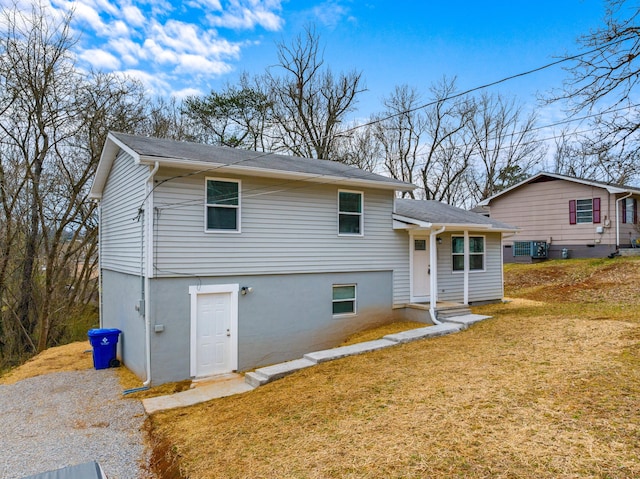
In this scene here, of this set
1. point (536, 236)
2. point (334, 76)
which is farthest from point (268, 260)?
point (334, 76)

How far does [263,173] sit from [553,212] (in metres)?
16.4

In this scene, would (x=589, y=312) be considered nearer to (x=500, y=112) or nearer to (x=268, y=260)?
(x=268, y=260)

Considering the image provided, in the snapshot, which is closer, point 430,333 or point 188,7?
point 430,333

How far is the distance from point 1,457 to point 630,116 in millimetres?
9939

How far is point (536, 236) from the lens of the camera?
20094 millimetres

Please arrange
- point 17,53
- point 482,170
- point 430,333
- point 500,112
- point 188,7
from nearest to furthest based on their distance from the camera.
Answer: point 430,333 < point 188,7 < point 17,53 < point 500,112 < point 482,170

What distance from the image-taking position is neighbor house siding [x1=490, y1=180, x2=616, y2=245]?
17516mm

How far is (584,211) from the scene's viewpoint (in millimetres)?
18234

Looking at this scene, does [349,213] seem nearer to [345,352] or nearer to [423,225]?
[423,225]

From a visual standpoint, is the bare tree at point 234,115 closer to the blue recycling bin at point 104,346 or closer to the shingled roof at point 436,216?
the shingled roof at point 436,216

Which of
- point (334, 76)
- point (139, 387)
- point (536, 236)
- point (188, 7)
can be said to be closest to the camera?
point (139, 387)

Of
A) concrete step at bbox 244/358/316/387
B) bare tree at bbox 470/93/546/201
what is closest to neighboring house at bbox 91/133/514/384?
concrete step at bbox 244/358/316/387

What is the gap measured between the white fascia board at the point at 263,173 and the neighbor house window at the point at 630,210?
12.8m

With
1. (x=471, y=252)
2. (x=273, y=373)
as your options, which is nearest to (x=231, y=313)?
(x=273, y=373)
